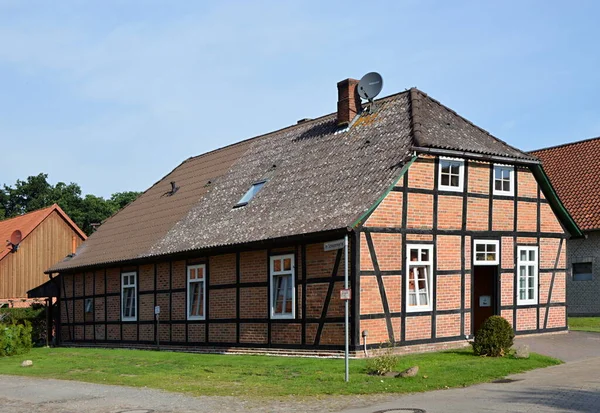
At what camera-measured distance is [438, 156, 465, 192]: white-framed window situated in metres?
21.6

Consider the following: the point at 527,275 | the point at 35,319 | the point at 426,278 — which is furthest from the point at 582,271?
the point at 35,319

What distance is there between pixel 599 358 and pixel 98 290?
791 inches

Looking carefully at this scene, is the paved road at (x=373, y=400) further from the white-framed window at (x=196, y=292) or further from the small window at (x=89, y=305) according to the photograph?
the small window at (x=89, y=305)


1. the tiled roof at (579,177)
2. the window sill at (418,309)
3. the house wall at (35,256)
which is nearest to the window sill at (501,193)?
the window sill at (418,309)

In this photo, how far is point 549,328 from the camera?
23594 mm

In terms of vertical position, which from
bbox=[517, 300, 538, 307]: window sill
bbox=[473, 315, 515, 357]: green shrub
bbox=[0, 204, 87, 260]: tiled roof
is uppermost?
bbox=[0, 204, 87, 260]: tiled roof

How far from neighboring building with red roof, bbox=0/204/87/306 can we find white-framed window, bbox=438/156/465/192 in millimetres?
30277

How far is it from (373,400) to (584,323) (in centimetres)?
1639

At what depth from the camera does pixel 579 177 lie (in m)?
32.8

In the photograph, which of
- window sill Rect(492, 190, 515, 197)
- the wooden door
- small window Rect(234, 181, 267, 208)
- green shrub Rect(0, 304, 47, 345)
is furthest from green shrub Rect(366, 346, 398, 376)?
green shrub Rect(0, 304, 47, 345)

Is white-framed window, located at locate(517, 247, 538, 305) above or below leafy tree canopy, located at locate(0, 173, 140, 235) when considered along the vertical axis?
below

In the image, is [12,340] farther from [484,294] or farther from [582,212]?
[582,212]

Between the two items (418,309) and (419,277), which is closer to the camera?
(418,309)

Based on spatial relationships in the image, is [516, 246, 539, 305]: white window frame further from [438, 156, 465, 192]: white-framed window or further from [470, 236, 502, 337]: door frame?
[438, 156, 465, 192]: white-framed window
